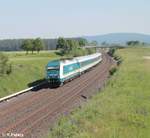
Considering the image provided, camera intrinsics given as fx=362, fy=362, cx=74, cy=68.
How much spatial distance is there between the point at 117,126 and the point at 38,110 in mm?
11757

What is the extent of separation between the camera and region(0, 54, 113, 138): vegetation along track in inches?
912

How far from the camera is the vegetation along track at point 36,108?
23.2 m

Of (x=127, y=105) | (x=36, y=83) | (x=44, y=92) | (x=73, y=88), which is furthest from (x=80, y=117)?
(x=36, y=83)

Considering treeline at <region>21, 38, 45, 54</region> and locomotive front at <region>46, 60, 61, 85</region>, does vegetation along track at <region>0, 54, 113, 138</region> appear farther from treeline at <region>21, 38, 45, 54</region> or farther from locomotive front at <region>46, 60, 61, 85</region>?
treeline at <region>21, 38, 45, 54</region>

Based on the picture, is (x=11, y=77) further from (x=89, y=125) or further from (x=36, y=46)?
(x=36, y=46)

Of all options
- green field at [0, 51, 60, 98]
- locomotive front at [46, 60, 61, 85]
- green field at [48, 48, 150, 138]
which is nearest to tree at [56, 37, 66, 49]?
green field at [0, 51, 60, 98]

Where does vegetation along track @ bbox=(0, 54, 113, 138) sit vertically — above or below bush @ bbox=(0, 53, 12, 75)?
below

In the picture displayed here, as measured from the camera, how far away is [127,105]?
2477 centimetres

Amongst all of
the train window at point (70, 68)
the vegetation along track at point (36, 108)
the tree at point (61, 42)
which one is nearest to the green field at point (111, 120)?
the vegetation along track at point (36, 108)

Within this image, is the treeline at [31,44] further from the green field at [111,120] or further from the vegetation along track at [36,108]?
the green field at [111,120]

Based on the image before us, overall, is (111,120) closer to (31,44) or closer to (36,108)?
(36,108)

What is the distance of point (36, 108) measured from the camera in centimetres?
3078

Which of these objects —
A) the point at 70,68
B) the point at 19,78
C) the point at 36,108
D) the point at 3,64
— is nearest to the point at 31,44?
the point at 70,68

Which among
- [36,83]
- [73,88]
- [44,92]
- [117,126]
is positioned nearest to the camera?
[117,126]
